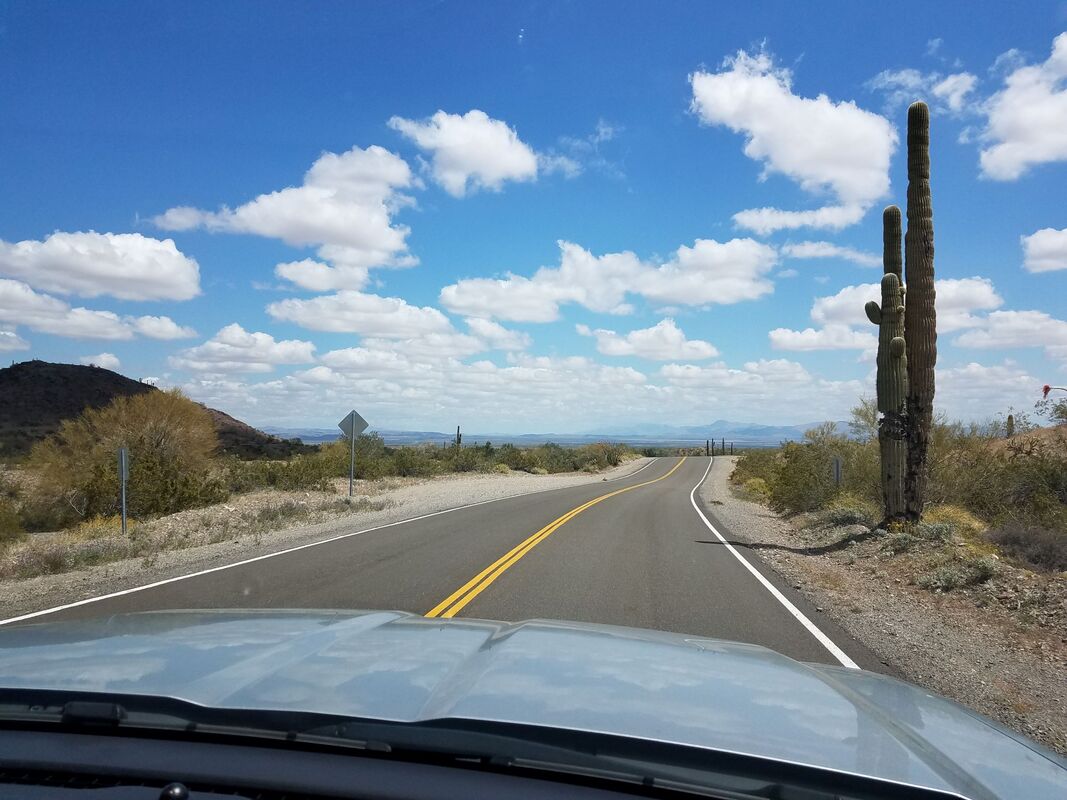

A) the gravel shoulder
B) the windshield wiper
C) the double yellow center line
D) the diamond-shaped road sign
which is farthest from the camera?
the diamond-shaped road sign

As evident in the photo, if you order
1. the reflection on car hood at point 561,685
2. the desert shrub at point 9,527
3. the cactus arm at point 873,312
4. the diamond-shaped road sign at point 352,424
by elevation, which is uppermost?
the cactus arm at point 873,312

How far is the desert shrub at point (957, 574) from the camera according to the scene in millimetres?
12023

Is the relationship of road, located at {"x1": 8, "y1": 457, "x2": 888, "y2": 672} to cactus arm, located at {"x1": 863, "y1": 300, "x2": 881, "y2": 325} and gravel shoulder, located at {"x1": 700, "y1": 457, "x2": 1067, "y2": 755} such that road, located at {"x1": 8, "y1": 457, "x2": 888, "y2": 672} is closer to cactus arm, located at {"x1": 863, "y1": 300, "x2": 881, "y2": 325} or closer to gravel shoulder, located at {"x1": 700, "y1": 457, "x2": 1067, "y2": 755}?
gravel shoulder, located at {"x1": 700, "y1": 457, "x2": 1067, "y2": 755}

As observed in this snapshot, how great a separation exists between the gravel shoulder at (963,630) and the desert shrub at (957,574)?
19 centimetres

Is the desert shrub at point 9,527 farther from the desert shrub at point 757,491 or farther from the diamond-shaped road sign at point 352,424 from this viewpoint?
the desert shrub at point 757,491

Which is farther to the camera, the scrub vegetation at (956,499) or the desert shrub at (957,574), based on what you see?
the scrub vegetation at (956,499)

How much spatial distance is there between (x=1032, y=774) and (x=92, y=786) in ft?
10.6

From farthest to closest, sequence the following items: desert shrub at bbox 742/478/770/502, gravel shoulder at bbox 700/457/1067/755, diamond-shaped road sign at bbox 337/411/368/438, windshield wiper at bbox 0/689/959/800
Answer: desert shrub at bbox 742/478/770/502
diamond-shaped road sign at bbox 337/411/368/438
gravel shoulder at bbox 700/457/1067/755
windshield wiper at bbox 0/689/959/800

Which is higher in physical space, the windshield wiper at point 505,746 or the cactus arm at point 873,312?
the cactus arm at point 873,312

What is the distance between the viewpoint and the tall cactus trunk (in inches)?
642

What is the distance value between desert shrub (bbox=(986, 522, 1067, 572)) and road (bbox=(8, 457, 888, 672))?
459 cm

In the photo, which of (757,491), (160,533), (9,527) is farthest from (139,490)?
(757,491)

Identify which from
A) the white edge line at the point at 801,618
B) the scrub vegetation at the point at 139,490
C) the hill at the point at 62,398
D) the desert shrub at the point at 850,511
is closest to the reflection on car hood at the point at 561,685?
the white edge line at the point at 801,618

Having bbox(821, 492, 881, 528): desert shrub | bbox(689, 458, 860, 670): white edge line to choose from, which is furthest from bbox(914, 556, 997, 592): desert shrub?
bbox(821, 492, 881, 528): desert shrub
